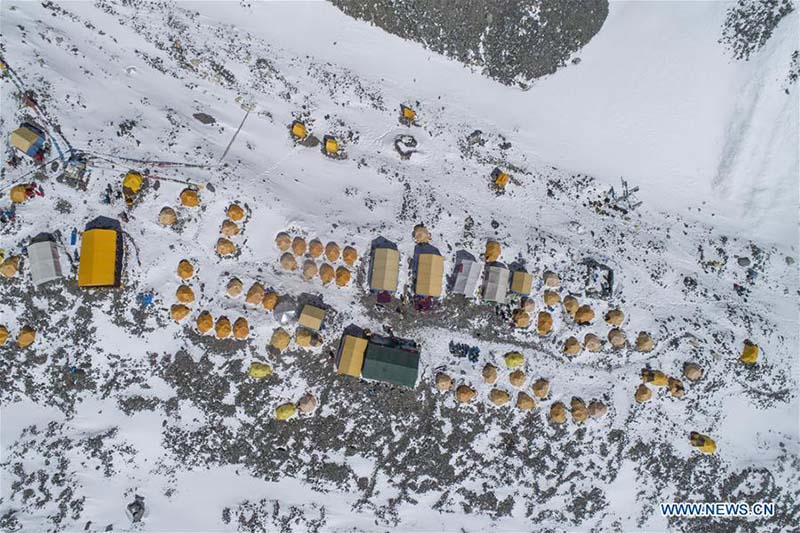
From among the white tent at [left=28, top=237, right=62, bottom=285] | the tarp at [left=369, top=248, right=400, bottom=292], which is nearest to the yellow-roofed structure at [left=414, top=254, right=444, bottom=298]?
the tarp at [left=369, top=248, right=400, bottom=292]

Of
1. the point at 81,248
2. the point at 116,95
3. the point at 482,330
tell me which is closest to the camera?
the point at 81,248

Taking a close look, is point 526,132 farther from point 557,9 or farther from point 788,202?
point 788,202

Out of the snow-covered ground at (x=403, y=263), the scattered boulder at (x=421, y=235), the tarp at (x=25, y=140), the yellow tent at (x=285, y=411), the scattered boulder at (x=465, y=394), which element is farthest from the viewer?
the scattered boulder at (x=421, y=235)

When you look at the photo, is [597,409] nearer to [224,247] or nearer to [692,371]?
[692,371]

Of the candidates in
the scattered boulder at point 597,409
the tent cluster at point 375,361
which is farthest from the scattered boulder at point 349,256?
the scattered boulder at point 597,409

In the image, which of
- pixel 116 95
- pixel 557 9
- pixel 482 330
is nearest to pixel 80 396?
pixel 116 95

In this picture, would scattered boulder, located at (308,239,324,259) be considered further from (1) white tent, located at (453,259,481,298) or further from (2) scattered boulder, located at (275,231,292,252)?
(1) white tent, located at (453,259,481,298)

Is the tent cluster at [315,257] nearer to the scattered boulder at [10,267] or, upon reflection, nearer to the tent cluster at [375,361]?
the tent cluster at [375,361]
